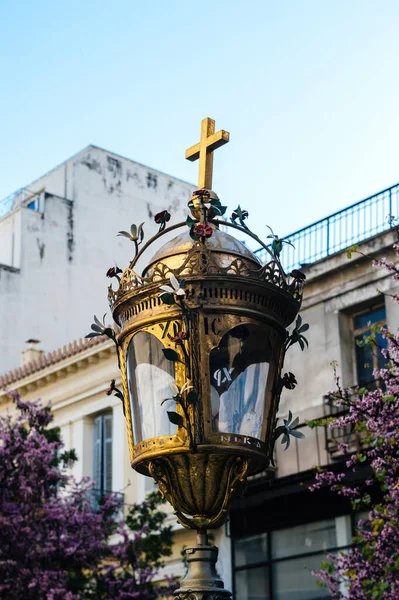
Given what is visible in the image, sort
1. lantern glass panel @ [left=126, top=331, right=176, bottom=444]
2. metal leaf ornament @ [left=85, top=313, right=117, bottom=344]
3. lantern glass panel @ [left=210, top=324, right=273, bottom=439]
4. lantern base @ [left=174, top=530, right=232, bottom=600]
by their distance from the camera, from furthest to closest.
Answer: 1. metal leaf ornament @ [left=85, top=313, right=117, bottom=344]
2. lantern glass panel @ [left=126, top=331, right=176, bottom=444]
3. lantern glass panel @ [left=210, top=324, right=273, bottom=439]
4. lantern base @ [left=174, top=530, right=232, bottom=600]

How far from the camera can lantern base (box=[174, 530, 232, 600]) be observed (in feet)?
17.7

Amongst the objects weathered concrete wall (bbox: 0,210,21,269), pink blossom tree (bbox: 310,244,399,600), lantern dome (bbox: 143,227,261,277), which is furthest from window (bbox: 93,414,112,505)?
lantern dome (bbox: 143,227,261,277)

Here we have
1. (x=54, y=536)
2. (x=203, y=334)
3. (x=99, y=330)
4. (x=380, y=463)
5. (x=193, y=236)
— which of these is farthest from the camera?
(x=54, y=536)

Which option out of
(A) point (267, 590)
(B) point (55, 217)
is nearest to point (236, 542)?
(A) point (267, 590)

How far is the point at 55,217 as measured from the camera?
1304 inches

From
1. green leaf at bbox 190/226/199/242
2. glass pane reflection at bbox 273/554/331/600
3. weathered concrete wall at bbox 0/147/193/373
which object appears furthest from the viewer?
weathered concrete wall at bbox 0/147/193/373

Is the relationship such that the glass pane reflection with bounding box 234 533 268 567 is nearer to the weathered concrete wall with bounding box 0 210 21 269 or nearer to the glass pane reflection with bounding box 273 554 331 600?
the glass pane reflection with bounding box 273 554 331 600

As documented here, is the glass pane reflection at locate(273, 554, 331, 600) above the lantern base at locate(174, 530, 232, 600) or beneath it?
above

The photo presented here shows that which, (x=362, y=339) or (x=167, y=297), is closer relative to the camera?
(x=167, y=297)

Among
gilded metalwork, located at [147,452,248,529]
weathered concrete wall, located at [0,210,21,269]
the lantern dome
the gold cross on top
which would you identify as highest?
weathered concrete wall, located at [0,210,21,269]

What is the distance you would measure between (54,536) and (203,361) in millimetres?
15025

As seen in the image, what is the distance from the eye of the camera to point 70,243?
1312 inches

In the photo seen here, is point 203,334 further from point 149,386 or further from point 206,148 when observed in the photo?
point 206,148

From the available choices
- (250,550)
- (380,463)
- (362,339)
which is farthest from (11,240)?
(380,463)
